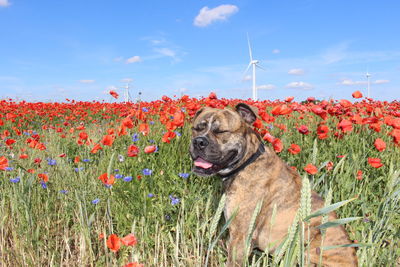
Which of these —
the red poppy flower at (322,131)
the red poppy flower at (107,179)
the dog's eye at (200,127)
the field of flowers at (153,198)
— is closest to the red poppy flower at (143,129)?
the field of flowers at (153,198)

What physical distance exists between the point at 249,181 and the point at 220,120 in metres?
0.68

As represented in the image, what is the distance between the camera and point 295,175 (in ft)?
9.91

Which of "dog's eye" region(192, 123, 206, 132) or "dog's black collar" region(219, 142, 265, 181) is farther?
"dog's eye" region(192, 123, 206, 132)

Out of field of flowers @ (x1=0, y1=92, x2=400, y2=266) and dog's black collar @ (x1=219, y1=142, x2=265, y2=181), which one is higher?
dog's black collar @ (x1=219, y1=142, x2=265, y2=181)

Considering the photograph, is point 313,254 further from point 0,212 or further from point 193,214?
point 0,212

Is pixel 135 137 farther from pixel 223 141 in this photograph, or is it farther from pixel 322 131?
pixel 322 131

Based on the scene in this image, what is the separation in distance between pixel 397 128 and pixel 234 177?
6.24 ft

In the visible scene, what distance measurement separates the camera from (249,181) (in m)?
2.88

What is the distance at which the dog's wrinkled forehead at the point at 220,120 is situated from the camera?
10.3 feet

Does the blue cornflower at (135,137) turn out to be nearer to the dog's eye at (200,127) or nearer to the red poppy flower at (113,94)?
the dog's eye at (200,127)

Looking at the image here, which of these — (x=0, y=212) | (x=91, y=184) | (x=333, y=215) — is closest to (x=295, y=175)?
(x=333, y=215)

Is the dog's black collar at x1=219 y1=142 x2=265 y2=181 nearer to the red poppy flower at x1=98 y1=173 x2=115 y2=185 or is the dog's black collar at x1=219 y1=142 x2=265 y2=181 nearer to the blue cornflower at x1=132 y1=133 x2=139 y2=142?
the red poppy flower at x1=98 y1=173 x2=115 y2=185

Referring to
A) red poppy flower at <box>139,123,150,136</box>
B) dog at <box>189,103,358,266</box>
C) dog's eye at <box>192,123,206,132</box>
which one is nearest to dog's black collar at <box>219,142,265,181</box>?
dog at <box>189,103,358,266</box>

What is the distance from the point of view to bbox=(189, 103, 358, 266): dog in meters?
2.57
